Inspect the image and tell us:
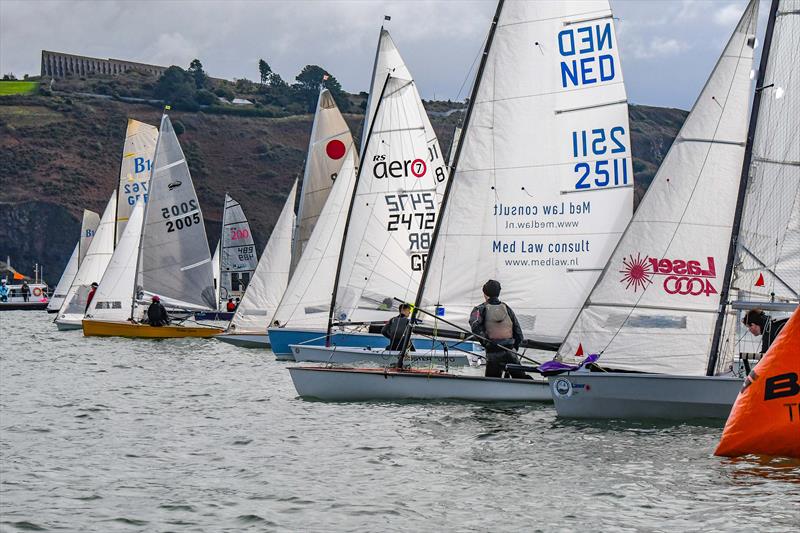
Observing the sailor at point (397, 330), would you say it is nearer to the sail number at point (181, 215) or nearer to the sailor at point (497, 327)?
the sailor at point (497, 327)

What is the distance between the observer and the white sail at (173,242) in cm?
3900

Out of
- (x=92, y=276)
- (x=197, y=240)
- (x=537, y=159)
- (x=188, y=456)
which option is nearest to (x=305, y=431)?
(x=188, y=456)

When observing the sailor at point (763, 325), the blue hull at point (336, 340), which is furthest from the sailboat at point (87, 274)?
the sailor at point (763, 325)

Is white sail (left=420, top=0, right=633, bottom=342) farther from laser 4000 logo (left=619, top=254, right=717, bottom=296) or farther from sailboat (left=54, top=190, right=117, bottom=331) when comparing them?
sailboat (left=54, top=190, right=117, bottom=331)

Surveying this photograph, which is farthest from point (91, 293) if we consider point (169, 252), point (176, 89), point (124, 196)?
point (176, 89)

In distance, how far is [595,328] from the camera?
51.5 ft

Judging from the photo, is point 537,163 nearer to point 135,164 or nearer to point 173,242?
point 173,242

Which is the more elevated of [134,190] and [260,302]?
[134,190]

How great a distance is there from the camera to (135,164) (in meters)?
45.3

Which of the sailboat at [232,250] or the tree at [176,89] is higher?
the tree at [176,89]

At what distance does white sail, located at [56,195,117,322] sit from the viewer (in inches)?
1766

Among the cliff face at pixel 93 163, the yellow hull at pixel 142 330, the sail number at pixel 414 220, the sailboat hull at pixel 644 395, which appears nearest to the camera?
the sailboat hull at pixel 644 395

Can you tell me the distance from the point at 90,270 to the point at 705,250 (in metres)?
34.3

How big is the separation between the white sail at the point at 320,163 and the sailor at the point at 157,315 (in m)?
6.21
